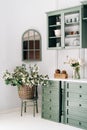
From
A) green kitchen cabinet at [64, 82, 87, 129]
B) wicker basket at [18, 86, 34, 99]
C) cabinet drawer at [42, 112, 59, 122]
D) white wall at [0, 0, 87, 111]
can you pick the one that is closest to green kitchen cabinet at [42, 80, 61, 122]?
cabinet drawer at [42, 112, 59, 122]

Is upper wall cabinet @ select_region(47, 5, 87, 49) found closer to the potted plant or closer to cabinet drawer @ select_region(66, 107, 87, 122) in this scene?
the potted plant

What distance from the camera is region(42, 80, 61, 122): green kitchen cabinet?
17.2ft

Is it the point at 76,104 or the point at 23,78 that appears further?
the point at 23,78

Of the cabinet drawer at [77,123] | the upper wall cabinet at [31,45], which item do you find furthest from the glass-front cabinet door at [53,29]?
the cabinet drawer at [77,123]

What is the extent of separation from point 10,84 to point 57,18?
1783mm

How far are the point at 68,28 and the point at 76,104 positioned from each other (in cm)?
158

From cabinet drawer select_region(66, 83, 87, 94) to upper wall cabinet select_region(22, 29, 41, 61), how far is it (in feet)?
4.73

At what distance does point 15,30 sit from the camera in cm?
637

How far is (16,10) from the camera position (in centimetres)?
636

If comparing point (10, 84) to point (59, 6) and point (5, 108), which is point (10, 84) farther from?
point (59, 6)

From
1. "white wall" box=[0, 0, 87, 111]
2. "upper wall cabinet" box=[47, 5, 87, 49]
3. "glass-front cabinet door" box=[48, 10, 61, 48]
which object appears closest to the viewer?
"upper wall cabinet" box=[47, 5, 87, 49]

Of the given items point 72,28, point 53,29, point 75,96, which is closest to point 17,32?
point 53,29

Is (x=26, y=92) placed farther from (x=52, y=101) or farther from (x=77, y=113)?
(x=77, y=113)

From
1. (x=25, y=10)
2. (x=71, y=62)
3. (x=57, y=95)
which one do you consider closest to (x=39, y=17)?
(x=25, y=10)
